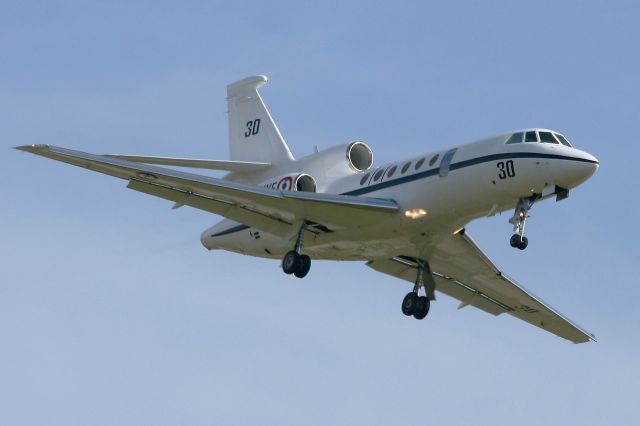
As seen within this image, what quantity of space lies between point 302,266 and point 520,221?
5.68 m

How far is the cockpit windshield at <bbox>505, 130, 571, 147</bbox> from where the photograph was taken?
111ft

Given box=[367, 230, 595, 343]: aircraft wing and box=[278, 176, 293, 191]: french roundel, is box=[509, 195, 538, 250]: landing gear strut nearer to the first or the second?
box=[367, 230, 595, 343]: aircraft wing

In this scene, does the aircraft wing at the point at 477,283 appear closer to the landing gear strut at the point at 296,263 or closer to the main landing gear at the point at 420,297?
the main landing gear at the point at 420,297

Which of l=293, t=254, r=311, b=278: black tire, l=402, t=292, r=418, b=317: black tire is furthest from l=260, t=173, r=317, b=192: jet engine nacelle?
l=402, t=292, r=418, b=317: black tire

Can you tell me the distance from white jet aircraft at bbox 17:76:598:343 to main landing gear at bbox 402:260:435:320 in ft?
0.09

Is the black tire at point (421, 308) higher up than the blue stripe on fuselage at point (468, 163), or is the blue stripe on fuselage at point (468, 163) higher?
the blue stripe on fuselage at point (468, 163)

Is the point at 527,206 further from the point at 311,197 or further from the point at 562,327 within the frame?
the point at 562,327

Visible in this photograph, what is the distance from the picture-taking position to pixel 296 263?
3562cm

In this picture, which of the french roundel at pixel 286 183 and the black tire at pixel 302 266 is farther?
the french roundel at pixel 286 183

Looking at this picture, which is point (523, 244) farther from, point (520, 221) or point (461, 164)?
point (461, 164)

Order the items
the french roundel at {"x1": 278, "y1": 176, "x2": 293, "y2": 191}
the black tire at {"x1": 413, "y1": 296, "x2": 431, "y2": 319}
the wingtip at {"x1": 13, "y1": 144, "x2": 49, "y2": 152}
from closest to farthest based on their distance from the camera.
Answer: the wingtip at {"x1": 13, "y1": 144, "x2": 49, "y2": 152}, the french roundel at {"x1": 278, "y1": 176, "x2": 293, "y2": 191}, the black tire at {"x1": 413, "y1": 296, "x2": 431, "y2": 319}

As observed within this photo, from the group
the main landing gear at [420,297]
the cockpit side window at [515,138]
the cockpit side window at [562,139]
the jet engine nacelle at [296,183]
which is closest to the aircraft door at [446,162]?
the cockpit side window at [515,138]

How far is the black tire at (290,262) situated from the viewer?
1403 inches

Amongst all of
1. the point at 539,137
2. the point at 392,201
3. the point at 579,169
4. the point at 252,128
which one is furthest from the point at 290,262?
the point at 252,128
